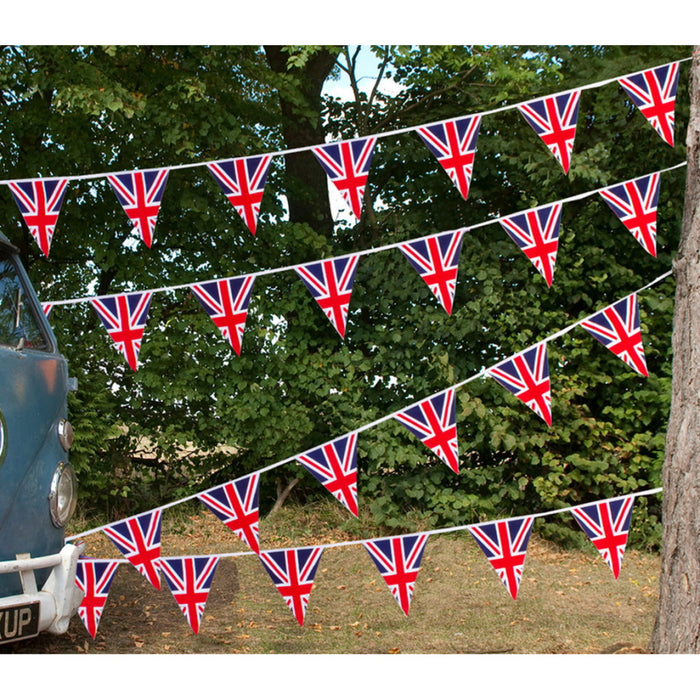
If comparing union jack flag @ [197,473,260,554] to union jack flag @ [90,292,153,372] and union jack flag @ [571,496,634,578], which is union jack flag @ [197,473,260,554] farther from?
union jack flag @ [571,496,634,578]

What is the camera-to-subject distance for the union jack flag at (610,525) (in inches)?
171

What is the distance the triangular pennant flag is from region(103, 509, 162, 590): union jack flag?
2.92 ft

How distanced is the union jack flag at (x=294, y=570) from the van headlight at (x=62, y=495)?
1025 millimetres

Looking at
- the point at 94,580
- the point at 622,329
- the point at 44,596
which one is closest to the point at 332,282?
the point at 622,329

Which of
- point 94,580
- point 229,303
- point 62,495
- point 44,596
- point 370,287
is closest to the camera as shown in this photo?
point 44,596

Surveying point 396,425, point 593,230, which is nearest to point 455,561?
point 396,425

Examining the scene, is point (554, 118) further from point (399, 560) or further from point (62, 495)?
point (62, 495)

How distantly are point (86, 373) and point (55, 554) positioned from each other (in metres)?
4.48

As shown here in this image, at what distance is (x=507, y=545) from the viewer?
14.2ft

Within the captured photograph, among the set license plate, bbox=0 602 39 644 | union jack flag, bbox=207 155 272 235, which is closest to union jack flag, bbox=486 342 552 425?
union jack flag, bbox=207 155 272 235

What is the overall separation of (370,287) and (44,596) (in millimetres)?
4835

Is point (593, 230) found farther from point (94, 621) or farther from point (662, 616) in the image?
point (94, 621)

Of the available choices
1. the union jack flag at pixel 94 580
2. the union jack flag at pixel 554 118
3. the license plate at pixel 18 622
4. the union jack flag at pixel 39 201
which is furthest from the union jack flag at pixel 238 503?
the union jack flag at pixel 554 118

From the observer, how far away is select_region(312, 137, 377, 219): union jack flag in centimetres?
468
